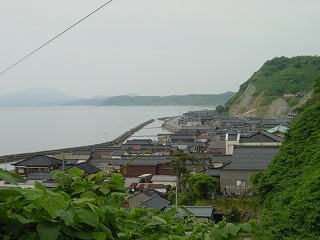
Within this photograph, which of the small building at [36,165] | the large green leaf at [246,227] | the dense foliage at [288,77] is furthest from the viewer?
the dense foliage at [288,77]

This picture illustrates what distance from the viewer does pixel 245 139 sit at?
74.2 feet

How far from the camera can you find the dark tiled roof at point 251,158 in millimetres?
13578

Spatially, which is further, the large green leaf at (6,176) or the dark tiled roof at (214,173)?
the dark tiled roof at (214,173)

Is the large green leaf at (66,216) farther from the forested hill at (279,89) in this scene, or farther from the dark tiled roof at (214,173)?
the forested hill at (279,89)

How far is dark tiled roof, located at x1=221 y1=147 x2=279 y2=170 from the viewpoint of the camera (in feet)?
44.5

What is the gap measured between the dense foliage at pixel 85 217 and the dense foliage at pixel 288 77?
2137 inches

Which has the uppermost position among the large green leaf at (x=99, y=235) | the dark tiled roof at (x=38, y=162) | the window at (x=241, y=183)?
the large green leaf at (x=99, y=235)

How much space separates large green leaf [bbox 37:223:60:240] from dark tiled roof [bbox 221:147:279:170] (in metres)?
12.8

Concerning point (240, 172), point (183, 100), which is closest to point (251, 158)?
point (240, 172)

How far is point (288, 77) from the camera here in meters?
61.5

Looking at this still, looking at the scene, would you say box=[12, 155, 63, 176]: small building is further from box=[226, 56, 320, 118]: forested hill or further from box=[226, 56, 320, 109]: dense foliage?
box=[226, 56, 320, 109]: dense foliage

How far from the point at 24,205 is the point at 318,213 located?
4.38 meters

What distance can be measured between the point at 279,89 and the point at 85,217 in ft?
199

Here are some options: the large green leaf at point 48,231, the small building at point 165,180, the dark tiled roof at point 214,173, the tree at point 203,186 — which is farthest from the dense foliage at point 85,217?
the small building at point 165,180
